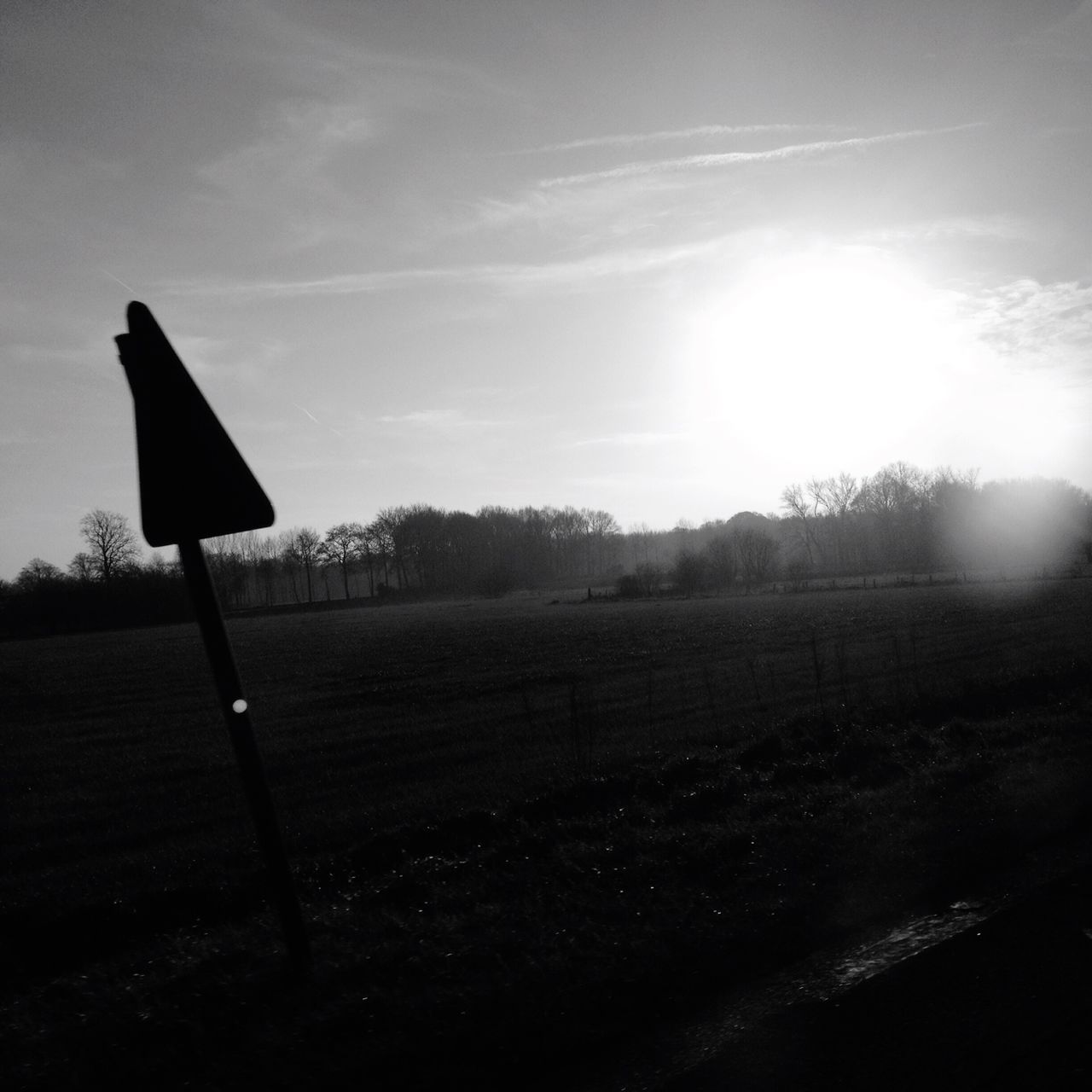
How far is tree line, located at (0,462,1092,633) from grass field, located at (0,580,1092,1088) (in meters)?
68.6

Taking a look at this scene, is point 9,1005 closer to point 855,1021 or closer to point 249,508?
point 249,508

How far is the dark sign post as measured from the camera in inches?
182

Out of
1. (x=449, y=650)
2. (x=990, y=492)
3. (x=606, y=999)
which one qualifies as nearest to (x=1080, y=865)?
(x=606, y=999)

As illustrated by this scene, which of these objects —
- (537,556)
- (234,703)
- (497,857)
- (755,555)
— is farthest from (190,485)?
(537,556)

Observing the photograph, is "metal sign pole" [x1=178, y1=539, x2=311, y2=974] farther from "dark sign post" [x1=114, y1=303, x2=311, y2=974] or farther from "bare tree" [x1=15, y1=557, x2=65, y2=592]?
"bare tree" [x1=15, y1=557, x2=65, y2=592]

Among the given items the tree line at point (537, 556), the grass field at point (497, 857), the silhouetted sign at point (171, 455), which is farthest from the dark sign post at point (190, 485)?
the tree line at point (537, 556)

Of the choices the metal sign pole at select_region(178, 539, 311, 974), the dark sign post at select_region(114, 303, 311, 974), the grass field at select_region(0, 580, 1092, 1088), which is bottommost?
the grass field at select_region(0, 580, 1092, 1088)

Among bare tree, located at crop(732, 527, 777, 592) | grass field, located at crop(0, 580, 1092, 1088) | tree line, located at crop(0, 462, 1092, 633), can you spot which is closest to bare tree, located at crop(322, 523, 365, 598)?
tree line, located at crop(0, 462, 1092, 633)

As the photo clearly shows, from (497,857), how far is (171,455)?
431 cm

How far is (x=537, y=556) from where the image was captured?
166 meters

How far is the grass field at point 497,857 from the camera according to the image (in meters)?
4.37

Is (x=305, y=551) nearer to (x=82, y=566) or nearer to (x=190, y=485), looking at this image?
(x=82, y=566)

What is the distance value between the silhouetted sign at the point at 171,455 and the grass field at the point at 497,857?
246 centimetres

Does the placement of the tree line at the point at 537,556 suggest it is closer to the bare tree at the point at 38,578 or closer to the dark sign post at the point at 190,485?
the bare tree at the point at 38,578
